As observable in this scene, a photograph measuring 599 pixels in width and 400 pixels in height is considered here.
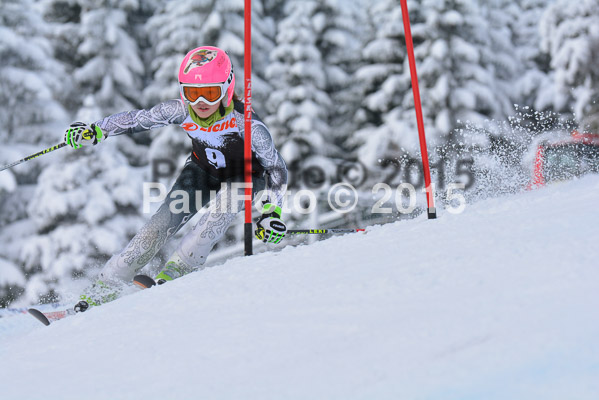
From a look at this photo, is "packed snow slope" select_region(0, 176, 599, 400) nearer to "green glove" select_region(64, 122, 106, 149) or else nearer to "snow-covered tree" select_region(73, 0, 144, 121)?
"green glove" select_region(64, 122, 106, 149)

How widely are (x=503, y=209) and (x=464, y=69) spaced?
14.0 metres

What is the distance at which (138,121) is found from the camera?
482 centimetres

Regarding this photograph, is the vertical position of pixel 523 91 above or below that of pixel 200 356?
above

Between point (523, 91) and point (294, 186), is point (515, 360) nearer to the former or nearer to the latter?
point (294, 186)

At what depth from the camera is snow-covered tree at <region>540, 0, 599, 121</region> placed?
1877 centimetres

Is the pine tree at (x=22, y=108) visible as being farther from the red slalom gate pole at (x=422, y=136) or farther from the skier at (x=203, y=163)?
the red slalom gate pole at (x=422, y=136)

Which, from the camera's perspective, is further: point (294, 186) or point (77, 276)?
point (294, 186)

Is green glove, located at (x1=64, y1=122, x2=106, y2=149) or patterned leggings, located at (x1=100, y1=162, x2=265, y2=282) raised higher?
green glove, located at (x1=64, y1=122, x2=106, y2=149)

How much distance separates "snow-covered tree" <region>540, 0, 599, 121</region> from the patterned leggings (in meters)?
16.3

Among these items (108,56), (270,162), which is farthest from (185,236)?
(108,56)

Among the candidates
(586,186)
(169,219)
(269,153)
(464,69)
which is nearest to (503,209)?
(586,186)

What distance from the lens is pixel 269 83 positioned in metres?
17.8

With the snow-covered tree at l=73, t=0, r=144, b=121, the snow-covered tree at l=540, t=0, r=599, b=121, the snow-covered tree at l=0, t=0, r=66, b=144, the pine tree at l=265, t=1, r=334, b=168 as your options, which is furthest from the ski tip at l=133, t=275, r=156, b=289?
the snow-covered tree at l=540, t=0, r=599, b=121

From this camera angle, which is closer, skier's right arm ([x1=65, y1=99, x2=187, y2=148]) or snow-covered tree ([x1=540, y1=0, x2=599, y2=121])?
skier's right arm ([x1=65, y1=99, x2=187, y2=148])
